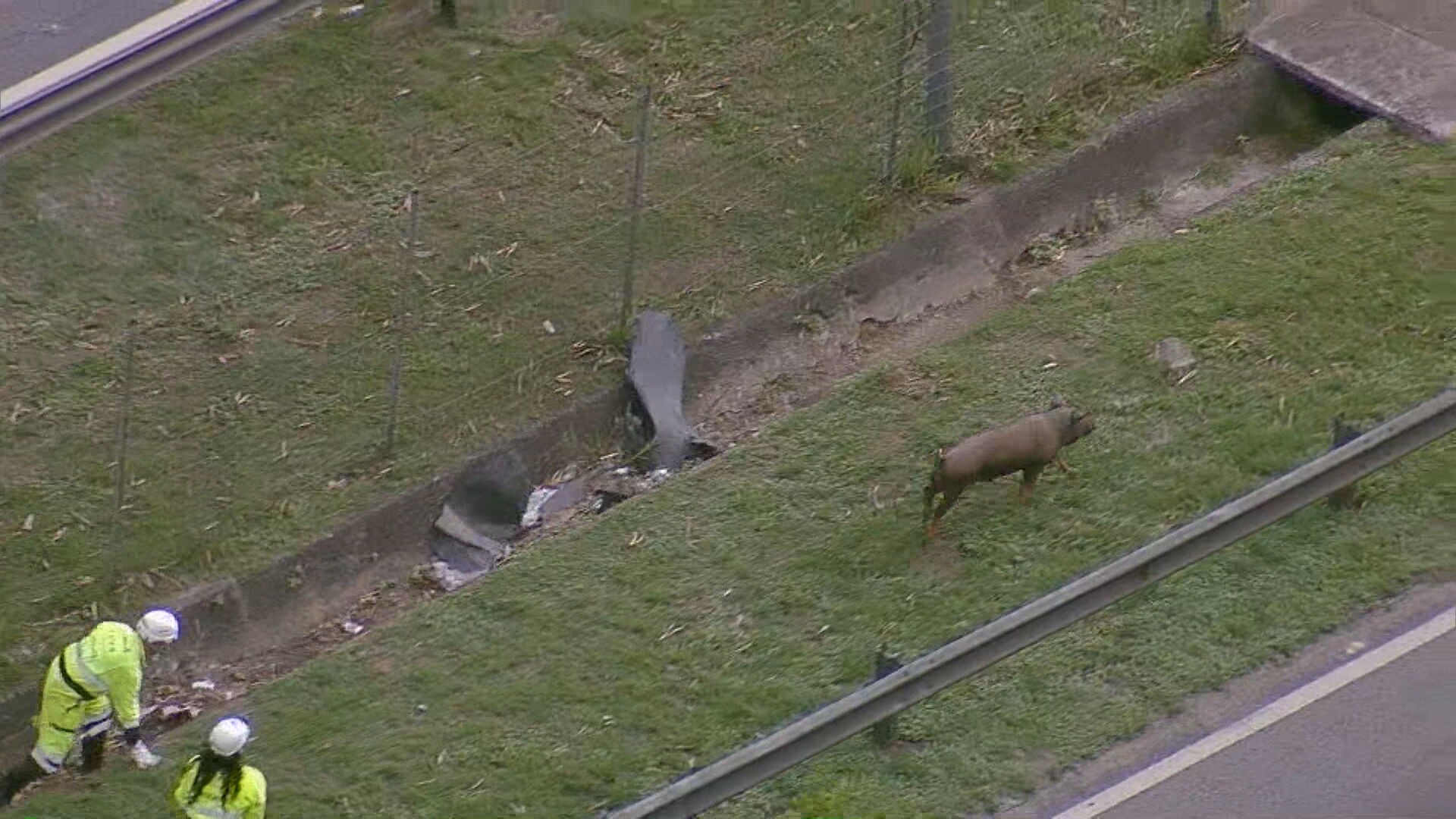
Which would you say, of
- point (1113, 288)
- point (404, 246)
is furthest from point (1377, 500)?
point (404, 246)

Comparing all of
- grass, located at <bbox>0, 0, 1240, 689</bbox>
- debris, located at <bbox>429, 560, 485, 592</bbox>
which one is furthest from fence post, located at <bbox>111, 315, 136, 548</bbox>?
debris, located at <bbox>429, 560, 485, 592</bbox>

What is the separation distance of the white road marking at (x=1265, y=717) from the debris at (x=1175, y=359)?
2069mm

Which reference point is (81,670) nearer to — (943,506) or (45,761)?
(45,761)

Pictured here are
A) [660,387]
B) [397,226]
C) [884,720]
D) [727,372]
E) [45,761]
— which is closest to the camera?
[884,720]

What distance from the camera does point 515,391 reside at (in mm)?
10938

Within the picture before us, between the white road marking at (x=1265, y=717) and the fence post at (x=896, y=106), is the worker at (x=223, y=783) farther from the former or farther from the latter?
the fence post at (x=896, y=106)

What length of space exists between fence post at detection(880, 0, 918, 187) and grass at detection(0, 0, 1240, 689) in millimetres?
76

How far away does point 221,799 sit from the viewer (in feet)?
27.0

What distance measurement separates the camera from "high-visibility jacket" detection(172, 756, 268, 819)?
8.22 meters

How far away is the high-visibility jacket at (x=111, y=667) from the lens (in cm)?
903

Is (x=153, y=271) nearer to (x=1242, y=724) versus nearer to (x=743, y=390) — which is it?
(x=743, y=390)

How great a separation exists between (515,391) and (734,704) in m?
3.03

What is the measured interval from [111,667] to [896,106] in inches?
218

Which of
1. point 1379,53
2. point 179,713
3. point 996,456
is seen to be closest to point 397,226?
point 179,713
